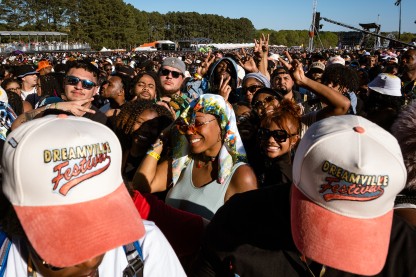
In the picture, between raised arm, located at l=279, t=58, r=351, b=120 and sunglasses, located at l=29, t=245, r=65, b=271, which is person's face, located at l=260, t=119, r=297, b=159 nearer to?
raised arm, located at l=279, t=58, r=351, b=120

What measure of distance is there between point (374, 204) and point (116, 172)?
956 millimetres

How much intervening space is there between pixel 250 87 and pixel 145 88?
1419 millimetres

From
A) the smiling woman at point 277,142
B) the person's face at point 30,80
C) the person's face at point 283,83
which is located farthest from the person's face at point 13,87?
the smiling woman at point 277,142

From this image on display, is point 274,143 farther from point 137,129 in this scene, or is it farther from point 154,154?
point 137,129

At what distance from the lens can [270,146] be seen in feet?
9.34

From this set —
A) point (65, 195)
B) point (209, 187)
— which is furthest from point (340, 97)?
point (65, 195)

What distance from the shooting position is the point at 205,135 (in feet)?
8.51

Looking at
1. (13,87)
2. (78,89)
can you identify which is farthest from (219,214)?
(13,87)

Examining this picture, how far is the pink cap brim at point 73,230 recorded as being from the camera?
4.08 feet

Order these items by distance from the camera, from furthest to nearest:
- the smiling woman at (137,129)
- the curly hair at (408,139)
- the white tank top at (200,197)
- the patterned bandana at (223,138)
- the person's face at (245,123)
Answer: the person's face at (245,123), the smiling woman at (137,129), the patterned bandana at (223,138), the white tank top at (200,197), the curly hair at (408,139)

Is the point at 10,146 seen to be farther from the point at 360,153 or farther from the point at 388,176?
the point at 388,176

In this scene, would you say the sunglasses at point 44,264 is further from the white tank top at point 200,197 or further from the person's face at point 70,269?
the white tank top at point 200,197

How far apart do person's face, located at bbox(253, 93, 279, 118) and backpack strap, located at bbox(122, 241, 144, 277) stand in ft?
7.40

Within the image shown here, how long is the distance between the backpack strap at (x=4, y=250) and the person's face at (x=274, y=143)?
194 cm
